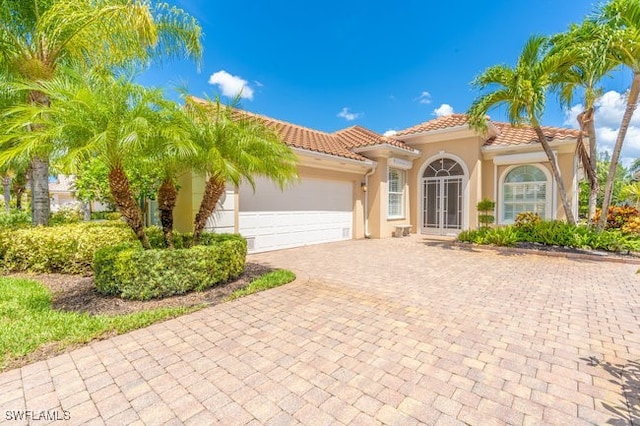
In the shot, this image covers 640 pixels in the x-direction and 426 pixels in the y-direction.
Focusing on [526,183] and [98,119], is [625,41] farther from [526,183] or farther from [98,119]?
[98,119]

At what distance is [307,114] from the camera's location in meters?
17.8

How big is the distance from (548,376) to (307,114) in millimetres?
16698

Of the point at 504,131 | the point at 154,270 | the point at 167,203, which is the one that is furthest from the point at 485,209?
the point at 154,270

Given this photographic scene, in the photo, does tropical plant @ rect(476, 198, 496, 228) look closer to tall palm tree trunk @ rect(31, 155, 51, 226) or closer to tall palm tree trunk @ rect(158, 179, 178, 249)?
tall palm tree trunk @ rect(158, 179, 178, 249)

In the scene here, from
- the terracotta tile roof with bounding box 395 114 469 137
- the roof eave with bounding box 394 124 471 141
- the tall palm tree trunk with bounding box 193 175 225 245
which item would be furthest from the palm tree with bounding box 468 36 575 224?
the tall palm tree trunk with bounding box 193 175 225 245

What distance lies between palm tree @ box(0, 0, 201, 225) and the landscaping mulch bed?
3.33m

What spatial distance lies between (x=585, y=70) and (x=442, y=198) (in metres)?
7.74

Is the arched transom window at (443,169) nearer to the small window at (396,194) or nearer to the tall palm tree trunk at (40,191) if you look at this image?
the small window at (396,194)

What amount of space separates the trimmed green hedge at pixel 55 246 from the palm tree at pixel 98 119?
2.91 meters

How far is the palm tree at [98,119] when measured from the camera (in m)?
4.89

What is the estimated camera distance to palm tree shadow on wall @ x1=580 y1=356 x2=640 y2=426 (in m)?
2.77

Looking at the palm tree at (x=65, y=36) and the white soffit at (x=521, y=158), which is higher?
the palm tree at (x=65, y=36)

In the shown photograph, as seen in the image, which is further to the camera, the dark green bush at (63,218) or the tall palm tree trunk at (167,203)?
the dark green bush at (63,218)

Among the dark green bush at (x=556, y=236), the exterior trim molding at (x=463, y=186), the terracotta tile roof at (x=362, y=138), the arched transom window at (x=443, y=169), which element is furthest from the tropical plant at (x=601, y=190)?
the terracotta tile roof at (x=362, y=138)
